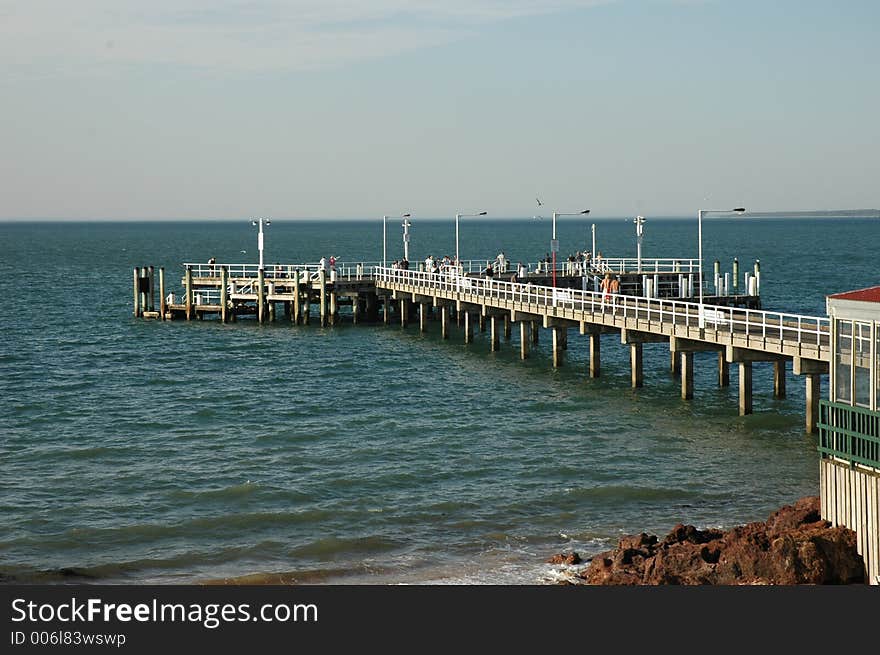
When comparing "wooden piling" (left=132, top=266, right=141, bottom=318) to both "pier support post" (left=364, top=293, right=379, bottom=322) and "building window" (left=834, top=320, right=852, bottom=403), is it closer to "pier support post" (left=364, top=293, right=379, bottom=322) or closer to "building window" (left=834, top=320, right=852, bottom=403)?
"pier support post" (left=364, top=293, right=379, bottom=322)

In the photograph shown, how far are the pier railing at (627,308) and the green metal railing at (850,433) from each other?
8.35 meters

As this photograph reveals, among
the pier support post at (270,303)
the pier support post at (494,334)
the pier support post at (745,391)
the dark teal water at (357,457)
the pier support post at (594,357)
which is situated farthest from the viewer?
the pier support post at (270,303)

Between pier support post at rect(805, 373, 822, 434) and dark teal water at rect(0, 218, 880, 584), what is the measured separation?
0.82 m

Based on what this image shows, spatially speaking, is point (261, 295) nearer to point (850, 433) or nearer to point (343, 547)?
point (343, 547)

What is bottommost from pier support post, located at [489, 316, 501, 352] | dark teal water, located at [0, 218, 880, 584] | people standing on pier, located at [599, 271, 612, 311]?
dark teal water, located at [0, 218, 880, 584]

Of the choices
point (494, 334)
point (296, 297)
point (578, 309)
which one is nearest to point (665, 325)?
point (578, 309)

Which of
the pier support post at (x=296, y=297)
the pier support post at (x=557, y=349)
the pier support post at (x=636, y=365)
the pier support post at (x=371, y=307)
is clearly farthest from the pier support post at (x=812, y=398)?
the pier support post at (x=371, y=307)

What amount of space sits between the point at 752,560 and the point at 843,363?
3.52m

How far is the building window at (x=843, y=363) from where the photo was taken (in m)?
20.9

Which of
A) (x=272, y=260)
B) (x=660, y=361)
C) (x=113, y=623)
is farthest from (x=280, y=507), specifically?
(x=272, y=260)

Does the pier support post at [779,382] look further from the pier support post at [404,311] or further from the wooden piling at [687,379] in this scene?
the pier support post at [404,311]

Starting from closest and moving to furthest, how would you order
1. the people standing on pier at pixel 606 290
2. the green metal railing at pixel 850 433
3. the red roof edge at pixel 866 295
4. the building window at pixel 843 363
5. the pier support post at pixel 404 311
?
1. the green metal railing at pixel 850 433
2. the red roof edge at pixel 866 295
3. the building window at pixel 843 363
4. the people standing on pier at pixel 606 290
5. the pier support post at pixel 404 311

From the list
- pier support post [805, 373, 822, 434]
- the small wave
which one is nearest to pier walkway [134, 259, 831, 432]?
pier support post [805, 373, 822, 434]

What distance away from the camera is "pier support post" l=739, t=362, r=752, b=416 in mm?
36344
